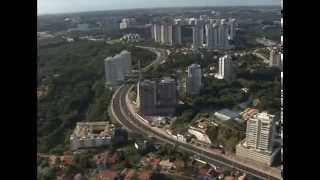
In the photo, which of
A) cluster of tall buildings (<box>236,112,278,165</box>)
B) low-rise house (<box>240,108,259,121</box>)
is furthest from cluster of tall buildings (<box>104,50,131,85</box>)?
cluster of tall buildings (<box>236,112,278,165</box>)

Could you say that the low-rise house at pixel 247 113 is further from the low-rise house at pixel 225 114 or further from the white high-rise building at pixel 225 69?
the white high-rise building at pixel 225 69

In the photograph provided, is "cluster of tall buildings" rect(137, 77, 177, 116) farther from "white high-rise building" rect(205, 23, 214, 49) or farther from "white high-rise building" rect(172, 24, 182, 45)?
"white high-rise building" rect(172, 24, 182, 45)

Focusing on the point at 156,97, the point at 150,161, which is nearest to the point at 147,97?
the point at 156,97

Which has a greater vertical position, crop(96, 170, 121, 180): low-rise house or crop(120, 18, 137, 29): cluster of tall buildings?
crop(120, 18, 137, 29): cluster of tall buildings

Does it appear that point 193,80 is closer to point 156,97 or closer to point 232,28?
point 156,97
